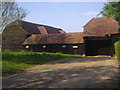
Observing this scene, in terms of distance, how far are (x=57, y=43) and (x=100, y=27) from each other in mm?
8350

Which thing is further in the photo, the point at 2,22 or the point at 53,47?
the point at 53,47

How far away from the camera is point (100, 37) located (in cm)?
2602

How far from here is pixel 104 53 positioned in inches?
1045

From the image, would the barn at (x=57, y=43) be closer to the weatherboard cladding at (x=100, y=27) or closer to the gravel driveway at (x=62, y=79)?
the weatherboard cladding at (x=100, y=27)

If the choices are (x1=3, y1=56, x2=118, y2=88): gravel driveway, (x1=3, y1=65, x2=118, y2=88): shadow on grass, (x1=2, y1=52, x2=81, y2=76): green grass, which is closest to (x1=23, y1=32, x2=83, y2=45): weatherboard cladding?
(x1=2, y1=52, x2=81, y2=76): green grass

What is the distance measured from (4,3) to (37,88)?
17813mm

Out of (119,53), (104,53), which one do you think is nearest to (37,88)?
(119,53)

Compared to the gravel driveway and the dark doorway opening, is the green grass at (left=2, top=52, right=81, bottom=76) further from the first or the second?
the dark doorway opening

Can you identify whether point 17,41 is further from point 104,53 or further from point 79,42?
point 104,53

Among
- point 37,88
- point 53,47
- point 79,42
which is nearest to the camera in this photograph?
point 37,88

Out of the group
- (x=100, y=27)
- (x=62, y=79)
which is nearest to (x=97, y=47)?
(x=100, y=27)

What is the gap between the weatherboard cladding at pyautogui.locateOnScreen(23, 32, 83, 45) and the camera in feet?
89.7

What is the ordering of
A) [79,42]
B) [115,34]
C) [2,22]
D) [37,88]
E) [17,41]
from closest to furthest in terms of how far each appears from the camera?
[37,88], [2,22], [115,34], [79,42], [17,41]

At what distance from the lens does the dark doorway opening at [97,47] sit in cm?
2615
